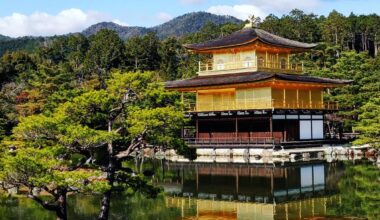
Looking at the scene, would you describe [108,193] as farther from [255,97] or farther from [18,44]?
[18,44]

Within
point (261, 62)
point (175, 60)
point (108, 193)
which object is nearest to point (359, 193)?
point (108, 193)

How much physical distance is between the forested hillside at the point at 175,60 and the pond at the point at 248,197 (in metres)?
13.1

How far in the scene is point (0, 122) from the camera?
3064 centimetres

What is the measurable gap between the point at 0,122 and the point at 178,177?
32.9 ft

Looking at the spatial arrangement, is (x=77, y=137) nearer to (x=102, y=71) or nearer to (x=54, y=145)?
(x=54, y=145)

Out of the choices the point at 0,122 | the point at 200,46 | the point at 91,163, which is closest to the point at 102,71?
the point at 200,46

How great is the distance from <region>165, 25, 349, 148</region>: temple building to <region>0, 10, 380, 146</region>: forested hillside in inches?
169

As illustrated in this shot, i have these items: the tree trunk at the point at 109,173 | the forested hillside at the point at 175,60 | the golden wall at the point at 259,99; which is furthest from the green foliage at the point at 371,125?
the tree trunk at the point at 109,173

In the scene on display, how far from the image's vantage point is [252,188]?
25438 mm

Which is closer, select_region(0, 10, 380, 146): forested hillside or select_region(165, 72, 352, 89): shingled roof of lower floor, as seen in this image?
select_region(165, 72, 352, 89): shingled roof of lower floor

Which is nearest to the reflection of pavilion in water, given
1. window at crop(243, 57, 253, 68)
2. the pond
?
the pond

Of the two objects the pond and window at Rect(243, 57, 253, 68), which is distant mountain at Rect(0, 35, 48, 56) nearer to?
window at Rect(243, 57, 253, 68)

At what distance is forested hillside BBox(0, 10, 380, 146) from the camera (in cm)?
4672

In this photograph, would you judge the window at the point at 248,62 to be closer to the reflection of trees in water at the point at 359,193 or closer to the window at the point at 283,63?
the window at the point at 283,63
